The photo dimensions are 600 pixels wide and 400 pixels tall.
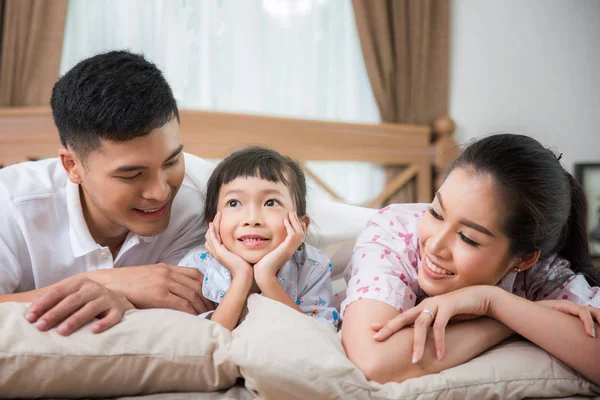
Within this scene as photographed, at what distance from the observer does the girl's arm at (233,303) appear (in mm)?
1340

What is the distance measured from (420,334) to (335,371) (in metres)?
0.23

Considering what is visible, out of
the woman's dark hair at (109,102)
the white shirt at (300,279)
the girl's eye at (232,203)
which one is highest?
the woman's dark hair at (109,102)

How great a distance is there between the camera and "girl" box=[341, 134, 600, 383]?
1.12 m

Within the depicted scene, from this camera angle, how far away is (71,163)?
1.59 metres

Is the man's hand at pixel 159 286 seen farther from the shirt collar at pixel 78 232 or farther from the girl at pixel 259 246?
the shirt collar at pixel 78 232

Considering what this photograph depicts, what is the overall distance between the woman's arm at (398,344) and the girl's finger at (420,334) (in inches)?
0.7

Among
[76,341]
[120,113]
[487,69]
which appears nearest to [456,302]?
[76,341]

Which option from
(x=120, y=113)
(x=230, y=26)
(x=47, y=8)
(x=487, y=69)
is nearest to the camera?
(x=120, y=113)

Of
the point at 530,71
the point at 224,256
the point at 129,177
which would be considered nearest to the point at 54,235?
the point at 129,177

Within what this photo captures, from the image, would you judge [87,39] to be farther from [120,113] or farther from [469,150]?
[469,150]

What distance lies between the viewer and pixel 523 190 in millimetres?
1214

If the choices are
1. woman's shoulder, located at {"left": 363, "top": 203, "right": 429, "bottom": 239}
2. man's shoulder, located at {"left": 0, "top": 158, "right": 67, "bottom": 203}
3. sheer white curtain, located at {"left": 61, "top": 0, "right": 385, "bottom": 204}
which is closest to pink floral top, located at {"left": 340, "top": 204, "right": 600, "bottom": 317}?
woman's shoulder, located at {"left": 363, "top": 203, "right": 429, "bottom": 239}

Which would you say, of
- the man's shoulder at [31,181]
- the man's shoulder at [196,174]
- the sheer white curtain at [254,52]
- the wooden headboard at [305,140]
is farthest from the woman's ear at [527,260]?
the sheer white curtain at [254,52]

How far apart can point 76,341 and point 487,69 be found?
392 cm
